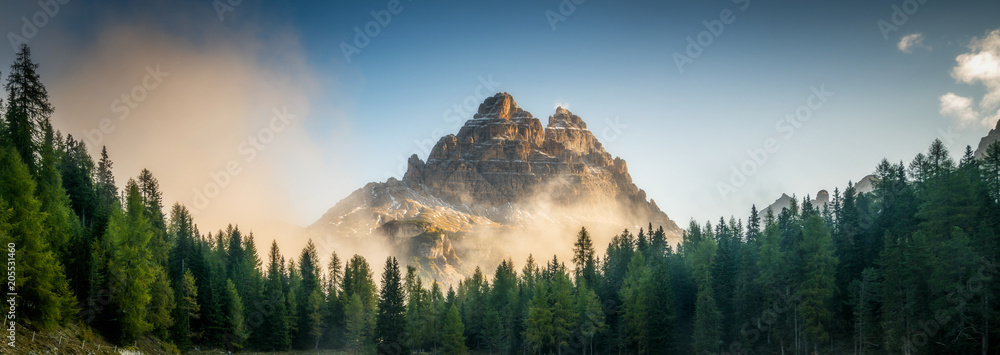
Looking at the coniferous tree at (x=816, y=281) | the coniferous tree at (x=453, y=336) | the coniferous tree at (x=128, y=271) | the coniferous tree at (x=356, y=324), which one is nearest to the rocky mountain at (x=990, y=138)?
the coniferous tree at (x=816, y=281)

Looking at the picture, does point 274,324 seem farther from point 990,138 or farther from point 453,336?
point 990,138

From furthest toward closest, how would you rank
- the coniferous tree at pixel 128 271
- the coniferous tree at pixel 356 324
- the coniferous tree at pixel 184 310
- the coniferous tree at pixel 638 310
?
1. the coniferous tree at pixel 356 324
2. the coniferous tree at pixel 638 310
3. the coniferous tree at pixel 184 310
4. the coniferous tree at pixel 128 271

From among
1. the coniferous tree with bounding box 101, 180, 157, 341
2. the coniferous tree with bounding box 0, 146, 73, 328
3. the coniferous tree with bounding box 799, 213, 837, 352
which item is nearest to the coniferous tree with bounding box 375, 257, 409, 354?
the coniferous tree with bounding box 101, 180, 157, 341

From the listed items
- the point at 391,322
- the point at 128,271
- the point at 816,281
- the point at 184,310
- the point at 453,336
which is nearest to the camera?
the point at 128,271

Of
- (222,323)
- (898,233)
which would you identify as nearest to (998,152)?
(898,233)

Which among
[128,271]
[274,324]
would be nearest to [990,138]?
[274,324]

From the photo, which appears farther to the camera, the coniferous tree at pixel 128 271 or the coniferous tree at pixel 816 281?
the coniferous tree at pixel 816 281

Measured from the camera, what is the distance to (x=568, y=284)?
268 feet

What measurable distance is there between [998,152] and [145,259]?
8014cm

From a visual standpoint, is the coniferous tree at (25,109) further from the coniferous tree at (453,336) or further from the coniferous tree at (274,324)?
the coniferous tree at (453,336)

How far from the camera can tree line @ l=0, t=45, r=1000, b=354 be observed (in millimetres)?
44656

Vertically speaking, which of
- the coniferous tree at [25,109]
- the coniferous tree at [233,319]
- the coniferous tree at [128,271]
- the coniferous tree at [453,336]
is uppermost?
the coniferous tree at [25,109]

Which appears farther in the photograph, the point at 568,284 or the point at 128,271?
the point at 568,284

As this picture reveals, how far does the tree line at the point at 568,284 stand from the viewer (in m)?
44.7
